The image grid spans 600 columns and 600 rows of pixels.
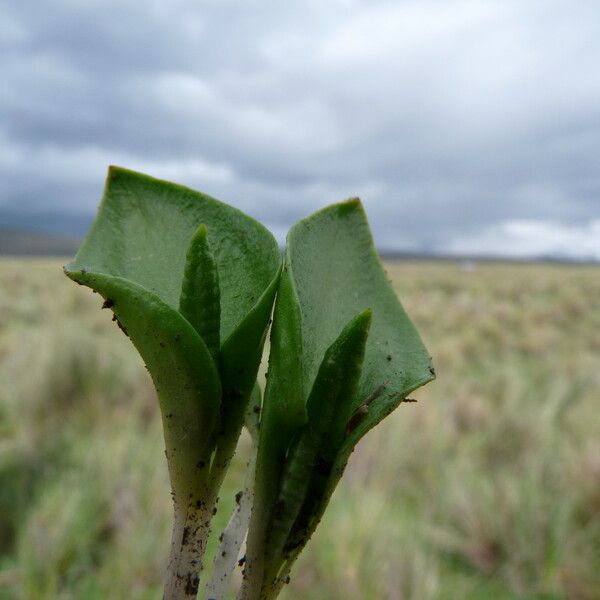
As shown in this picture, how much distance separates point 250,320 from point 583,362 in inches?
266

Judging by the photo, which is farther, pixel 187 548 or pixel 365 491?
pixel 365 491

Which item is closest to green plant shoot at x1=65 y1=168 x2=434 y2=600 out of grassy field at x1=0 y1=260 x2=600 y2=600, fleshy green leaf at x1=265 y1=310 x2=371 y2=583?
fleshy green leaf at x1=265 y1=310 x2=371 y2=583

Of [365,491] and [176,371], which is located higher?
[176,371]

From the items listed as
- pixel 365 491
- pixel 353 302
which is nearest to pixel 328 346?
pixel 353 302

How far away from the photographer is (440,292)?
13.8m

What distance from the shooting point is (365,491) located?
3.28 metres

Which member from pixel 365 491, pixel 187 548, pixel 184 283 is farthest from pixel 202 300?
pixel 365 491

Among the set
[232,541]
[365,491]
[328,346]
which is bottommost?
[365,491]

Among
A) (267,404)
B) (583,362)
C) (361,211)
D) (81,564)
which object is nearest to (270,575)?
(267,404)

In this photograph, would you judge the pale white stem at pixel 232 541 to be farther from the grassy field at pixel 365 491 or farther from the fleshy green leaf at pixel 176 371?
the grassy field at pixel 365 491

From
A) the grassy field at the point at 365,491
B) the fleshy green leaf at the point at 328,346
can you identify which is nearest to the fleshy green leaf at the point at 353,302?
the fleshy green leaf at the point at 328,346

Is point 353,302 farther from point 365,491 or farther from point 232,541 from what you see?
point 365,491

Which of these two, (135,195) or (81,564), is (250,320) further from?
(81,564)

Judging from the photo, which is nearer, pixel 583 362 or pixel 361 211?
pixel 361 211
